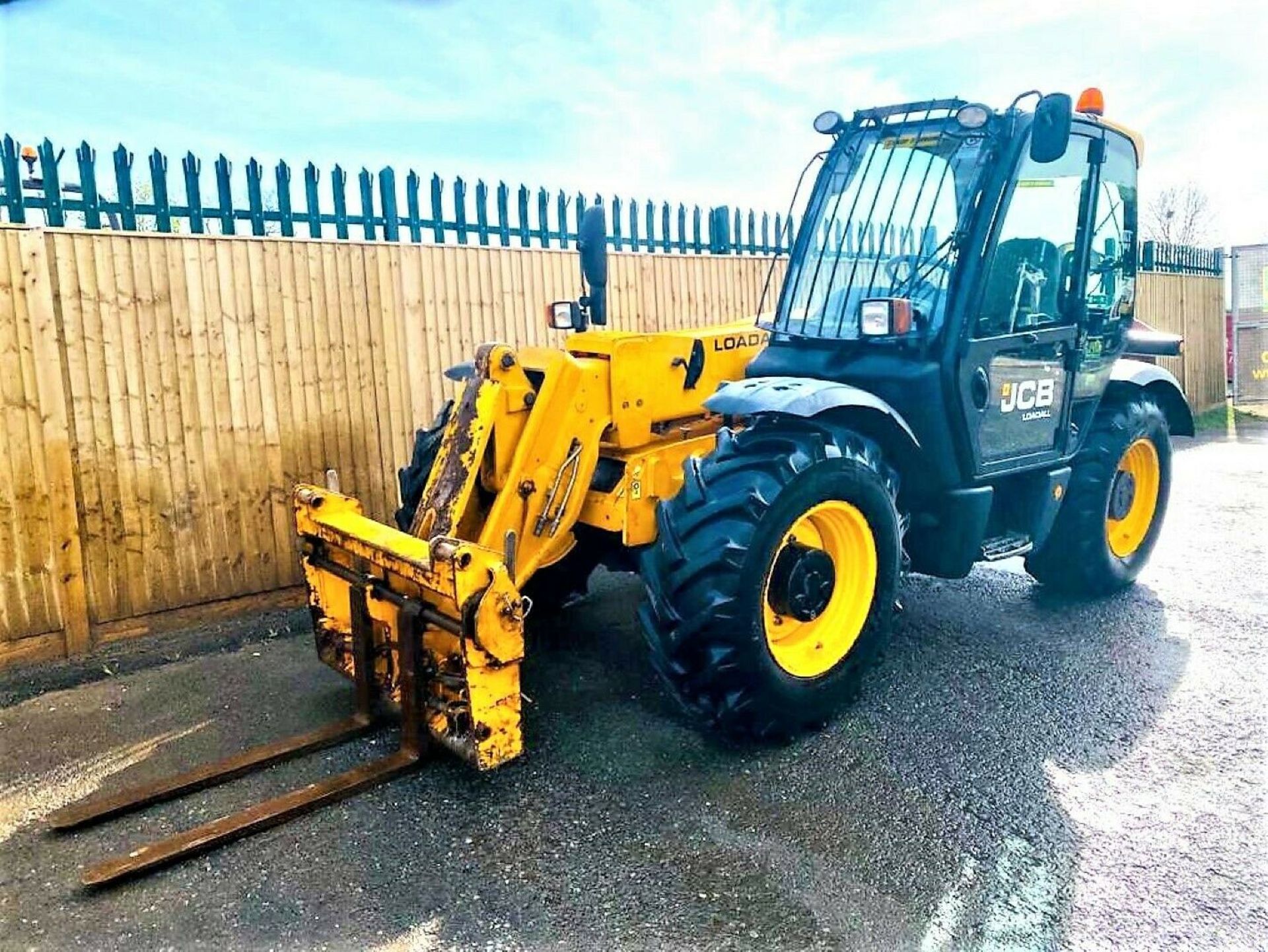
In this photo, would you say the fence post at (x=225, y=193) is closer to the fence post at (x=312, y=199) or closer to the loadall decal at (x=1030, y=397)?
the fence post at (x=312, y=199)

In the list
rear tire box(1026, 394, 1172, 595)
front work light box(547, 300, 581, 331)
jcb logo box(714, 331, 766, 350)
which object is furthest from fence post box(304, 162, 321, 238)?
rear tire box(1026, 394, 1172, 595)

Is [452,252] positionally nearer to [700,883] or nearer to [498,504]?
[498,504]

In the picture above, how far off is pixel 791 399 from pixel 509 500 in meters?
1.20

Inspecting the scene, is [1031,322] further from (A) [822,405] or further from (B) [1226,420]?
(B) [1226,420]

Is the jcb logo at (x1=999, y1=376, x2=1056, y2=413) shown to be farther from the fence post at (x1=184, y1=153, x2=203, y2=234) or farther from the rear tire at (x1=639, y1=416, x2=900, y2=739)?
the fence post at (x1=184, y1=153, x2=203, y2=234)

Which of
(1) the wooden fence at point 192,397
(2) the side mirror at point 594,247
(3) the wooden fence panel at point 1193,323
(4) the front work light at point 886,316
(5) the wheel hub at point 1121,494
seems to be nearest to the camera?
(4) the front work light at point 886,316

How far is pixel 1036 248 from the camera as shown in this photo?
471cm

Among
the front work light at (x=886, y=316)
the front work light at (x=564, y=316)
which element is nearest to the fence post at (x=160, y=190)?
the front work light at (x=564, y=316)

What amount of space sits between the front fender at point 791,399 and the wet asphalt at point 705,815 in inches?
50.8

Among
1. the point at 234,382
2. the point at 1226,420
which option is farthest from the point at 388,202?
the point at 1226,420

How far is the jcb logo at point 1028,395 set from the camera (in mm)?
4676

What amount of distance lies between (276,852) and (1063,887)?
2436 millimetres

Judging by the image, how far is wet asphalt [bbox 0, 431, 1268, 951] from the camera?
2785 millimetres

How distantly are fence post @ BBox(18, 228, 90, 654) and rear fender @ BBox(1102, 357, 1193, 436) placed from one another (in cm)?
567
